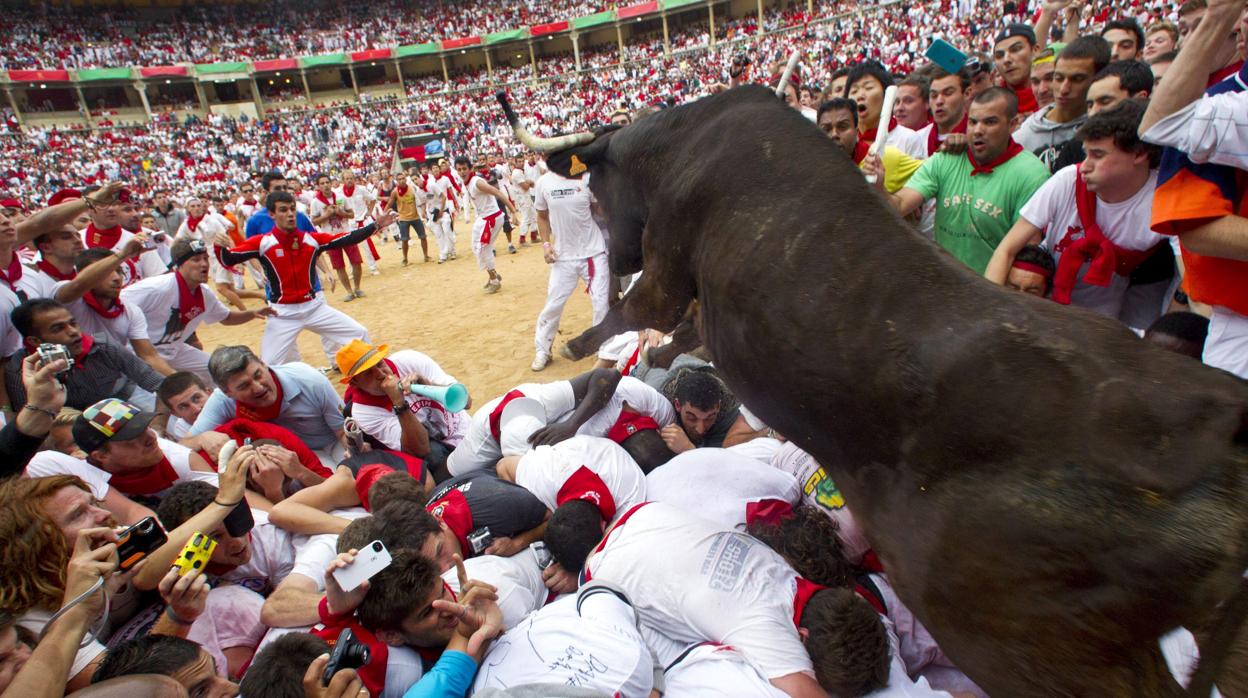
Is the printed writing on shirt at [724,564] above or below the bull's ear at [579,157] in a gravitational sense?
below

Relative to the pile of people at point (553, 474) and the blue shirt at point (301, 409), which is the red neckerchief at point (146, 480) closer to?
the pile of people at point (553, 474)

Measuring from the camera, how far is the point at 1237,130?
2082 mm

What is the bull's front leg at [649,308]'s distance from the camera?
2.57 m

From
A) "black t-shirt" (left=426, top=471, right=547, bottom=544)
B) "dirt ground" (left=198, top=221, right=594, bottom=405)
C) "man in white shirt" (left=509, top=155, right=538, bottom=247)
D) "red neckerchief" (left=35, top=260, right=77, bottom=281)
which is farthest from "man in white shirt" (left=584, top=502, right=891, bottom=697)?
"man in white shirt" (left=509, top=155, right=538, bottom=247)

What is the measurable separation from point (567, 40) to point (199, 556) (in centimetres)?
5813

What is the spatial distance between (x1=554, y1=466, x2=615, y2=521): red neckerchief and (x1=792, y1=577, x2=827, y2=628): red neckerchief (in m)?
1.08

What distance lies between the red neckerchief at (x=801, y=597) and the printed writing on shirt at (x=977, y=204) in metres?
2.45

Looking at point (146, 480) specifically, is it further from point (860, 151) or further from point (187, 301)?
point (860, 151)

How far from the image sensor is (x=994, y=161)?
3.54 meters

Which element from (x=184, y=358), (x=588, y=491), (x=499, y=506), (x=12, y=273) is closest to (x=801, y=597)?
(x=588, y=491)

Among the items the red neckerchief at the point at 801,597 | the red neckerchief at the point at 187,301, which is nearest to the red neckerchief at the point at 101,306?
the red neckerchief at the point at 187,301

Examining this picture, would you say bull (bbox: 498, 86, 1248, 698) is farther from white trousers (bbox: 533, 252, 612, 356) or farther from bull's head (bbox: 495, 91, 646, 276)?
white trousers (bbox: 533, 252, 612, 356)

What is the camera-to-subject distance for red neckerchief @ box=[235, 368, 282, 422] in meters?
4.30

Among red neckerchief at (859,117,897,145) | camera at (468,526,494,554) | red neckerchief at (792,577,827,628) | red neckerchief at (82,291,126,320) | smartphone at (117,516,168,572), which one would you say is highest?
red neckerchief at (859,117,897,145)
